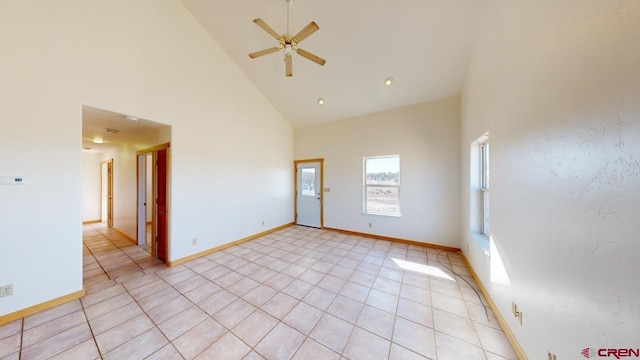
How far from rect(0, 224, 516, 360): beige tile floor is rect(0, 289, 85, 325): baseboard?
84 millimetres

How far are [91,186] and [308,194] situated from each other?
7065 mm

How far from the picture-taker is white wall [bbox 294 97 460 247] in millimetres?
3883

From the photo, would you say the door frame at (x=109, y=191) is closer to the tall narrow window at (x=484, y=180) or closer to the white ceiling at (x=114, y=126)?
the white ceiling at (x=114, y=126)

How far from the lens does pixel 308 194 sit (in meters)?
5.80

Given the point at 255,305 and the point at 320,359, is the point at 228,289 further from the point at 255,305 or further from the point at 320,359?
the point at 320,359

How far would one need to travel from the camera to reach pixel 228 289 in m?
2.56

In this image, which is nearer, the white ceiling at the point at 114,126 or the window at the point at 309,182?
the white ceiling at the point at 114,126

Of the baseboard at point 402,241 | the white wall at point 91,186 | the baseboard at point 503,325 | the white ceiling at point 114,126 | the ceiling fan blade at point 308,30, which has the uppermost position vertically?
the ceiling fan blade at point 308,30

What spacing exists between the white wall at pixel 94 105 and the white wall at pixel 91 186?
3.75 meters

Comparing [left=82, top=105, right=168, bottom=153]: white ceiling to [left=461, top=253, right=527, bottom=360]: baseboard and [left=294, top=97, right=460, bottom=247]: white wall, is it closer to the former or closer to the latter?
[left=294, top=97, right=460, bottom=247]: white wall

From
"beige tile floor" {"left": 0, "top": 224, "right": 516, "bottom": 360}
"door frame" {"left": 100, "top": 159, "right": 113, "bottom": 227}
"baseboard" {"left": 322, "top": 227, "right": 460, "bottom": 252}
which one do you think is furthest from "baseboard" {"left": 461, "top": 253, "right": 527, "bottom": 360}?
"door frame" {"left": 100, "top": 159, "right": 113, "bottom": 227}

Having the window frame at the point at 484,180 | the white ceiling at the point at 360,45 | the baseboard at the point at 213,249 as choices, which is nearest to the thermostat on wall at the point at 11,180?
the baseboard at the point at 213,249

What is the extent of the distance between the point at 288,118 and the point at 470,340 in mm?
5474

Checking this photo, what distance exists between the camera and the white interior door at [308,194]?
18.3 feet
